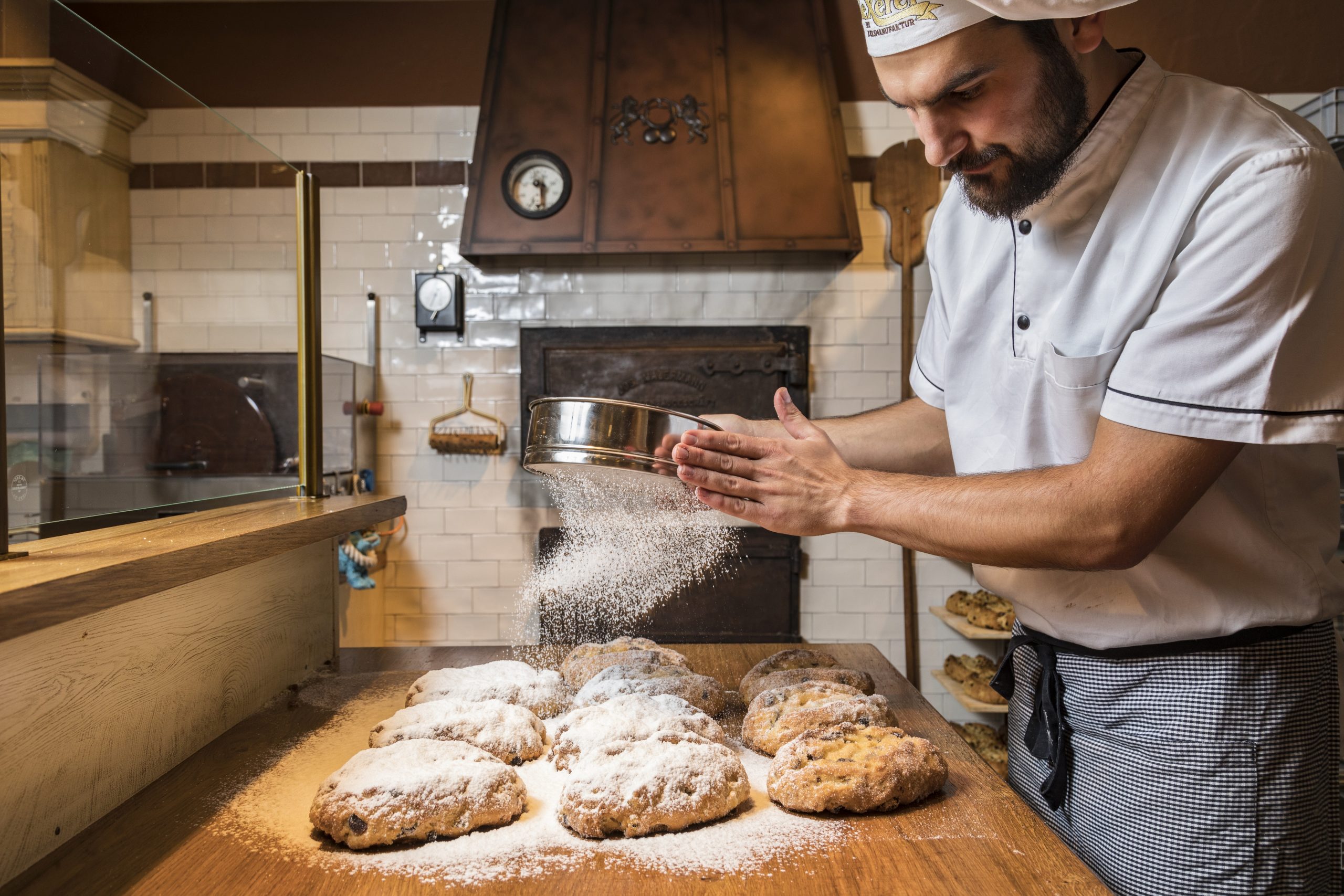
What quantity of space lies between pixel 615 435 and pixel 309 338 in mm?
783

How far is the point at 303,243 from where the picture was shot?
170 cm

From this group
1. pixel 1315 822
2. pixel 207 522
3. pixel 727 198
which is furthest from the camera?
pixel 727 198

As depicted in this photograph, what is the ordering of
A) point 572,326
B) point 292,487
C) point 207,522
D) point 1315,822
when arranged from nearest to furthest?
point 1315,822 → point 207,522 → point 292,487 → point 572,326

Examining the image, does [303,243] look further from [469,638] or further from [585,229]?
[469,638]

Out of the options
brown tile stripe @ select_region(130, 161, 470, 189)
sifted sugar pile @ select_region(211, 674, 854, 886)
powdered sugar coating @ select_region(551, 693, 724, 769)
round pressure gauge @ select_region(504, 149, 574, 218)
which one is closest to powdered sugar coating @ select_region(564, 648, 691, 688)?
powdered sugar coating @ select_region(551, 693, 724, 769)

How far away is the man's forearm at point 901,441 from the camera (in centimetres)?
162

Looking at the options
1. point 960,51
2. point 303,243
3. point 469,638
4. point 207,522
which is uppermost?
point 960,51

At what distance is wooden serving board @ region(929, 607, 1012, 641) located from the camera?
3156 millimetres

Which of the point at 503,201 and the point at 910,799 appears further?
the point at 503,201

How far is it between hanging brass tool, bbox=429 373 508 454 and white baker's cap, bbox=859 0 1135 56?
2652 mm

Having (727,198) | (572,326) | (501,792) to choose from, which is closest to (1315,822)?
(501,792)

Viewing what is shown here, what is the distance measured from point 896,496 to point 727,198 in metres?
2.36

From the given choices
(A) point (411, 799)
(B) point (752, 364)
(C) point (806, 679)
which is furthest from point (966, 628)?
(A) point (411, 799)

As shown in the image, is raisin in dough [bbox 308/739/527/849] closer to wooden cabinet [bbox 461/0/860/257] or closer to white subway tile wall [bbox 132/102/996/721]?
wooden cabinet [bbox 461/0/860/257]
